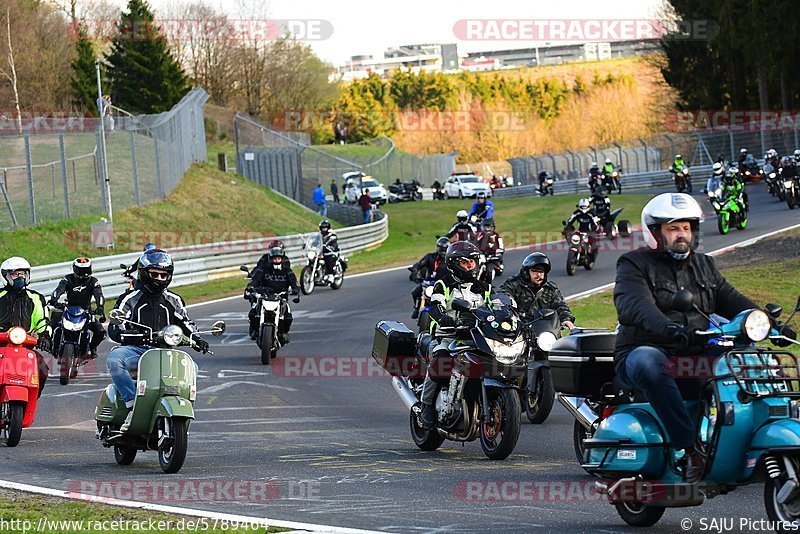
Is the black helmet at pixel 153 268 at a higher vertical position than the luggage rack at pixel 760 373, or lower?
higher

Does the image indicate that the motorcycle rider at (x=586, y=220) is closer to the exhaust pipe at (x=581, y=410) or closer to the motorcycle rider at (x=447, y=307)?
the motorcycle rider at (x=447, y=307)

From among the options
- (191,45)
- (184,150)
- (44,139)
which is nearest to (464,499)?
(44,139)

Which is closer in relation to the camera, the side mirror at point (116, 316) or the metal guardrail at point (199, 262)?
the side mirror at point (116, 316)

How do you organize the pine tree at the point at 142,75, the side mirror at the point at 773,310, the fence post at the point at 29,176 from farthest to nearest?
the pine tree at the point at 142,75 < the fence post at the point at 29,176 < the side mirror at the point at 773,310

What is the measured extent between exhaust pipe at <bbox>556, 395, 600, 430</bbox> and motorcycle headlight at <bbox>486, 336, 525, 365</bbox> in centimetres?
160

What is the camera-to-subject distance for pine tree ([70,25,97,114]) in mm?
66062

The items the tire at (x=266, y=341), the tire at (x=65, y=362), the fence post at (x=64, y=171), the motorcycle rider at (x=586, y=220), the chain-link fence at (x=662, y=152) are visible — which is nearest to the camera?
the tire at (x=65, y=362)

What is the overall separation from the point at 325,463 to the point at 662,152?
6207 cm

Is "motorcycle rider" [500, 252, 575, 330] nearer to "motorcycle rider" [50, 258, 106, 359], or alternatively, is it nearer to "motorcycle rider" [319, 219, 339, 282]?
"motorcycle rider" [50, 258, 106, 359]

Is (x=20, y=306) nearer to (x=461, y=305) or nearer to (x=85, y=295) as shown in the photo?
(x=85, y=295)

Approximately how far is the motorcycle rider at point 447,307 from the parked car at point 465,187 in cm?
6083

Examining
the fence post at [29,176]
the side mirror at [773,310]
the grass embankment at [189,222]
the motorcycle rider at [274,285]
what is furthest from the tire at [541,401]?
the fence post at [29,176]

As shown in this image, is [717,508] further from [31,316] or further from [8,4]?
[8,4]

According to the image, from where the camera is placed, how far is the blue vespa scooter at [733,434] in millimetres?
6387
